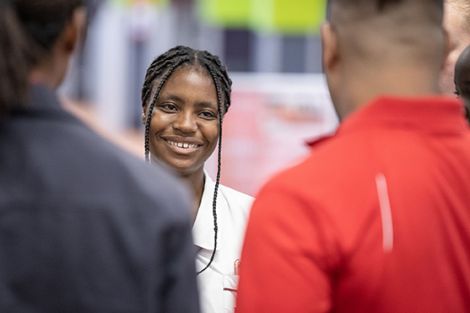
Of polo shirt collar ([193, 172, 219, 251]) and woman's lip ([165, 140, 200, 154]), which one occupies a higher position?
woman's lip ([165, 140, 200, 154])

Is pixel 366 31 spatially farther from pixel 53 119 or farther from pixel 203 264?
pixel 203 264

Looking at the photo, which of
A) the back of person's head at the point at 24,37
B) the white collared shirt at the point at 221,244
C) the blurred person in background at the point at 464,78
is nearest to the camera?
the back of person's head at the point at 24,37

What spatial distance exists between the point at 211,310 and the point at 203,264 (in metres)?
0.15

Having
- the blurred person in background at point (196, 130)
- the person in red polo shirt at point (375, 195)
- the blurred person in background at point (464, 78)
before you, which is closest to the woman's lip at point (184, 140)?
the blurred person in background at point (196, 130)

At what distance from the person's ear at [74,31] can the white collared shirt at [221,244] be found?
1093mm

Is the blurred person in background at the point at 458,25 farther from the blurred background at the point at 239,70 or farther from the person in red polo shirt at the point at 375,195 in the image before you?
the blurred background at the point at 239,70

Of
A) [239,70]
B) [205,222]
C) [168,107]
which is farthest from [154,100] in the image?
[239,70]

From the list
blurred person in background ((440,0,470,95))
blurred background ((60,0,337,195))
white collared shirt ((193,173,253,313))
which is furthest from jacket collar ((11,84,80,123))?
blurred background ((60,0,337,195))

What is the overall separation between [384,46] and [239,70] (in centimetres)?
748

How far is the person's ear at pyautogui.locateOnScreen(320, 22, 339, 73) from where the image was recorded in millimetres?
1644

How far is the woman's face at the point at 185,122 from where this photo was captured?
273 centimetres

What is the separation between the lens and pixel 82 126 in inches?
55.8

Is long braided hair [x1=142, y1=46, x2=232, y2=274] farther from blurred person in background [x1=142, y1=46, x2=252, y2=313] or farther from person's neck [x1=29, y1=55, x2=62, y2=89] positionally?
person's neck [x1=29, y1=55, x2=62, y2=89]

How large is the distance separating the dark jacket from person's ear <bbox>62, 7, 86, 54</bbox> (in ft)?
0.27
